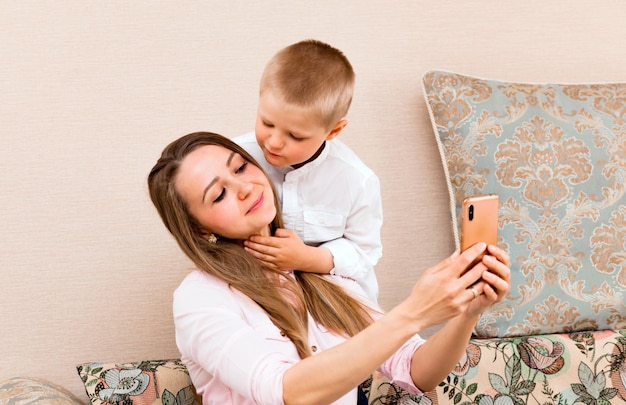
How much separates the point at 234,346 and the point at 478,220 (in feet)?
1.43

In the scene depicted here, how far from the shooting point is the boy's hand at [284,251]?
55.3 inches

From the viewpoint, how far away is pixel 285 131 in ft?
4.51

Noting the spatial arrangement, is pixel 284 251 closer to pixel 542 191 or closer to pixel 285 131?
pixel 285 131

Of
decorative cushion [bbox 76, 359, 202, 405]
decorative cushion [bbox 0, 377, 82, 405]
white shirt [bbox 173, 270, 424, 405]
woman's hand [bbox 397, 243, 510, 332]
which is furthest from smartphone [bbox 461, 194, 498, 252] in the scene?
decorative cushion [bbox 0, 377, 82, 405]

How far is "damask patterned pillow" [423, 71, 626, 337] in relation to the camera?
1800mm

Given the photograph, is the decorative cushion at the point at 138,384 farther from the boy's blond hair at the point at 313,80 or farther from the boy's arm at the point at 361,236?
the boy's blond hair at the point at 313,80

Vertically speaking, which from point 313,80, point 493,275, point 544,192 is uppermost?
point 313,80

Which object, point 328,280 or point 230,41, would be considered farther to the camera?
point 230,41

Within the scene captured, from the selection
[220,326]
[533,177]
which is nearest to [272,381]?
[220,326]

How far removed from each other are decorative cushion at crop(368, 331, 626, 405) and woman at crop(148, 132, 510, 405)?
0.21 m

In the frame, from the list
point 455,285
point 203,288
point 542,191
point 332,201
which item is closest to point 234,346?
point 203,288

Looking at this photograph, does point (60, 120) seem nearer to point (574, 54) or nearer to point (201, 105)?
point (201, 105)

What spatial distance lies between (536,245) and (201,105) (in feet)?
2.95

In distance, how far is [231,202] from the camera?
1.34 meters
